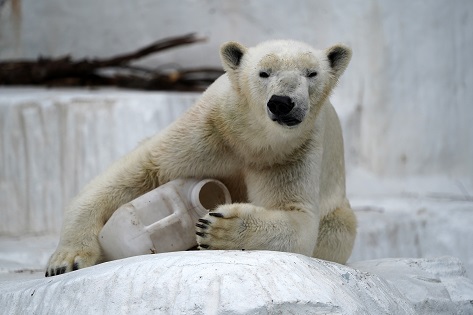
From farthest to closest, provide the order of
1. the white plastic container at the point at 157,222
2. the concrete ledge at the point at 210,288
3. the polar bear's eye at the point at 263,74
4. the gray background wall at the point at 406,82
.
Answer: the gray background wall at the point at 406,82 → the white plastic container at the point at 157,222 → the polar bear's eye at the point at 263,74 → the concrete ledge at the point at 210,288

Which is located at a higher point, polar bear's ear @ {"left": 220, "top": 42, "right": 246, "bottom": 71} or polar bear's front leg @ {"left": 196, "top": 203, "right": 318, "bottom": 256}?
polar bear's ear @ {"left": 220, "top": 42, "right": 246, "bottom": 71}

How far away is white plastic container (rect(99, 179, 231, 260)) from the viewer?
359cm

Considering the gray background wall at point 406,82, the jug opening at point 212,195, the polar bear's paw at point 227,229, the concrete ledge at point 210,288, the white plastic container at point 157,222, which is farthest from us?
the gray background wall at point 406,82

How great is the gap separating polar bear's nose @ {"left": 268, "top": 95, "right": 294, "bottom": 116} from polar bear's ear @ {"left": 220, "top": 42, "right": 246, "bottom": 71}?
48 cm

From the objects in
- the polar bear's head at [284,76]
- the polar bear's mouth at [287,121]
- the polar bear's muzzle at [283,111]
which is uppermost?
the polar bear's head at [284,76]

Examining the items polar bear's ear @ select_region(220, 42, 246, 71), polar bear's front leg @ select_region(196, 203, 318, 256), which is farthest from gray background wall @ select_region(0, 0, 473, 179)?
polar bear's front leg @ select_region(196, 203, 318, 256)

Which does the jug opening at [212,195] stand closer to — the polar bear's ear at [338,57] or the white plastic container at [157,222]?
→ the white plastic container at [157,222]

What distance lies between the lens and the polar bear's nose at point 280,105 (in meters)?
3.17

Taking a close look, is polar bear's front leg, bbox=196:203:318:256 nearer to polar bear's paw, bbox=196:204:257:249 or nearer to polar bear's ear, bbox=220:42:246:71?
polar bear's paw, bbox=196:204:257:249

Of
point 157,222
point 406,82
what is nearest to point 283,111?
point 157,222

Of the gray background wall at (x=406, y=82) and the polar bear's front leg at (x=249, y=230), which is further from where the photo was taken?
the gray background wall at (x=406, y=82)

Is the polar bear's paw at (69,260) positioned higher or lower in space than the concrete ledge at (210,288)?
lower

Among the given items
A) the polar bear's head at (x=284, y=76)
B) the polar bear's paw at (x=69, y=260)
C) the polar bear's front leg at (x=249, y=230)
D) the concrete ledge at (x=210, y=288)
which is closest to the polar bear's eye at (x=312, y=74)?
the polar bear's head at (x=284, y=76)

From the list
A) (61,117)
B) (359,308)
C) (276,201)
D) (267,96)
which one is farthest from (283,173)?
(61,117)
